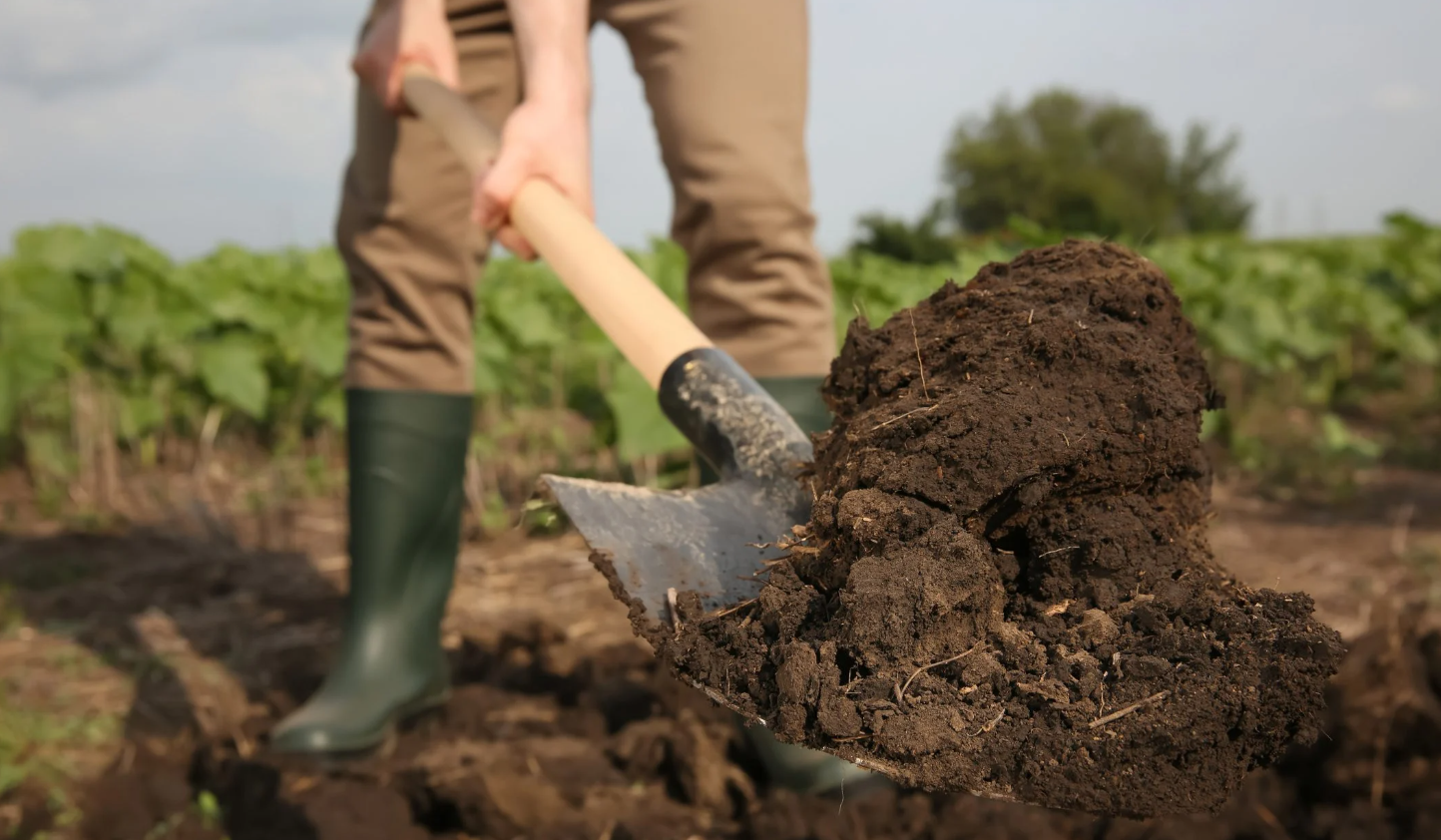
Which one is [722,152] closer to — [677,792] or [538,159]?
[538,159]

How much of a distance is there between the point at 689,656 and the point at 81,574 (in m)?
3.56

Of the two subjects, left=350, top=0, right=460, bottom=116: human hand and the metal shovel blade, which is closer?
the metal shovel blade

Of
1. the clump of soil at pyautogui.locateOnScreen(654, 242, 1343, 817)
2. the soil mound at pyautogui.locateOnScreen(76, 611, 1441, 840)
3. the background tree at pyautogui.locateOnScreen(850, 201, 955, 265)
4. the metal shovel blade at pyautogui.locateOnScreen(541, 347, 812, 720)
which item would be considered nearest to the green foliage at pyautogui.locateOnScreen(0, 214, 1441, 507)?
the soil mound at pyautogui.locateOnScreen(76, 611, 1441, 840)

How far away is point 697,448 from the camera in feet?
5.32

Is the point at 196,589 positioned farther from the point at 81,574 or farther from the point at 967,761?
the point at 967,761

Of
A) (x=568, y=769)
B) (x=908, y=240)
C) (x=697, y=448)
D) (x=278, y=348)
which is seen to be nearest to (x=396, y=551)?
(x=568, y=769)

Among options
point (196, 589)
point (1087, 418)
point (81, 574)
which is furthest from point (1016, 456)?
point (81, 574)

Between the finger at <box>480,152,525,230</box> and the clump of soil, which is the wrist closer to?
the finger at <box>480,152,525,230</box>

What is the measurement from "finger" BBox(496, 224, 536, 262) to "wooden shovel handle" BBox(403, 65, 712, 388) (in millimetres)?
34

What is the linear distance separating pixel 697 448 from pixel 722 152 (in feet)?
2.39

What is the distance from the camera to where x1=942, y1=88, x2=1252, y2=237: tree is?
182 feet

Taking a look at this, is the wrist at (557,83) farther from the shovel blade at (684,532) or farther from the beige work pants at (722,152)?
the shovel blade at (684,532)

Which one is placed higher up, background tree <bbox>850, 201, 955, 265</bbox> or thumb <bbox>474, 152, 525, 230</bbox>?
background tree <bbox>850, 201, 955, 265</bbox>

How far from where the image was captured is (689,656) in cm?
117
